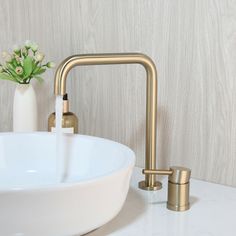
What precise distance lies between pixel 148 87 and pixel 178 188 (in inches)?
9.6

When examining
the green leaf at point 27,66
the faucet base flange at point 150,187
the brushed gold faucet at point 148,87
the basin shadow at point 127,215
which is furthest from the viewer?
the green leaf at point 27,66

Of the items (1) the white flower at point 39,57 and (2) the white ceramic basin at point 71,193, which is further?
(1) the white flower at point 39,57

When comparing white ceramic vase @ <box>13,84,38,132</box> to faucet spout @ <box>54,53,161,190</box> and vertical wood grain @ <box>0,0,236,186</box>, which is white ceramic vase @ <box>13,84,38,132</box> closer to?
vertical wood grain @ <box>0,0,236,186</box>

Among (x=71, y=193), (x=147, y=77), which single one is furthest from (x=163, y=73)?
(x=71, y=193)

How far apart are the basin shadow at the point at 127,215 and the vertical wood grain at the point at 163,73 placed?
0.20 meters

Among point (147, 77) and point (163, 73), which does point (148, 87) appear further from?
point (163, 73)

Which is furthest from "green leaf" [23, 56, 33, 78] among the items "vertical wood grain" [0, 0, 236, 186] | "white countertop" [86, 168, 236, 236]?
"white countertop" [86, 168, 236, 236]

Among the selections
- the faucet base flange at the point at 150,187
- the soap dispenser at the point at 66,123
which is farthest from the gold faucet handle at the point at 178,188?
the soap dispenser at the point at 66,123

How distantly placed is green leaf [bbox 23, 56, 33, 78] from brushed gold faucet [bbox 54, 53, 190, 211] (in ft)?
0.96

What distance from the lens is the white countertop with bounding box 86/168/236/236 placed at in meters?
0.91

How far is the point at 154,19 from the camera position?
1221 millimetres

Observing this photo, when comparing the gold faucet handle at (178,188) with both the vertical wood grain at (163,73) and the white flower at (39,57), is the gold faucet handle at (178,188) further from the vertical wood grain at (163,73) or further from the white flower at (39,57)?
the white flower at (39,57)

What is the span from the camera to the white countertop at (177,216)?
91 centimetres

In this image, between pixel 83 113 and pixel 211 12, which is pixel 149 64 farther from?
pixel 83 113
